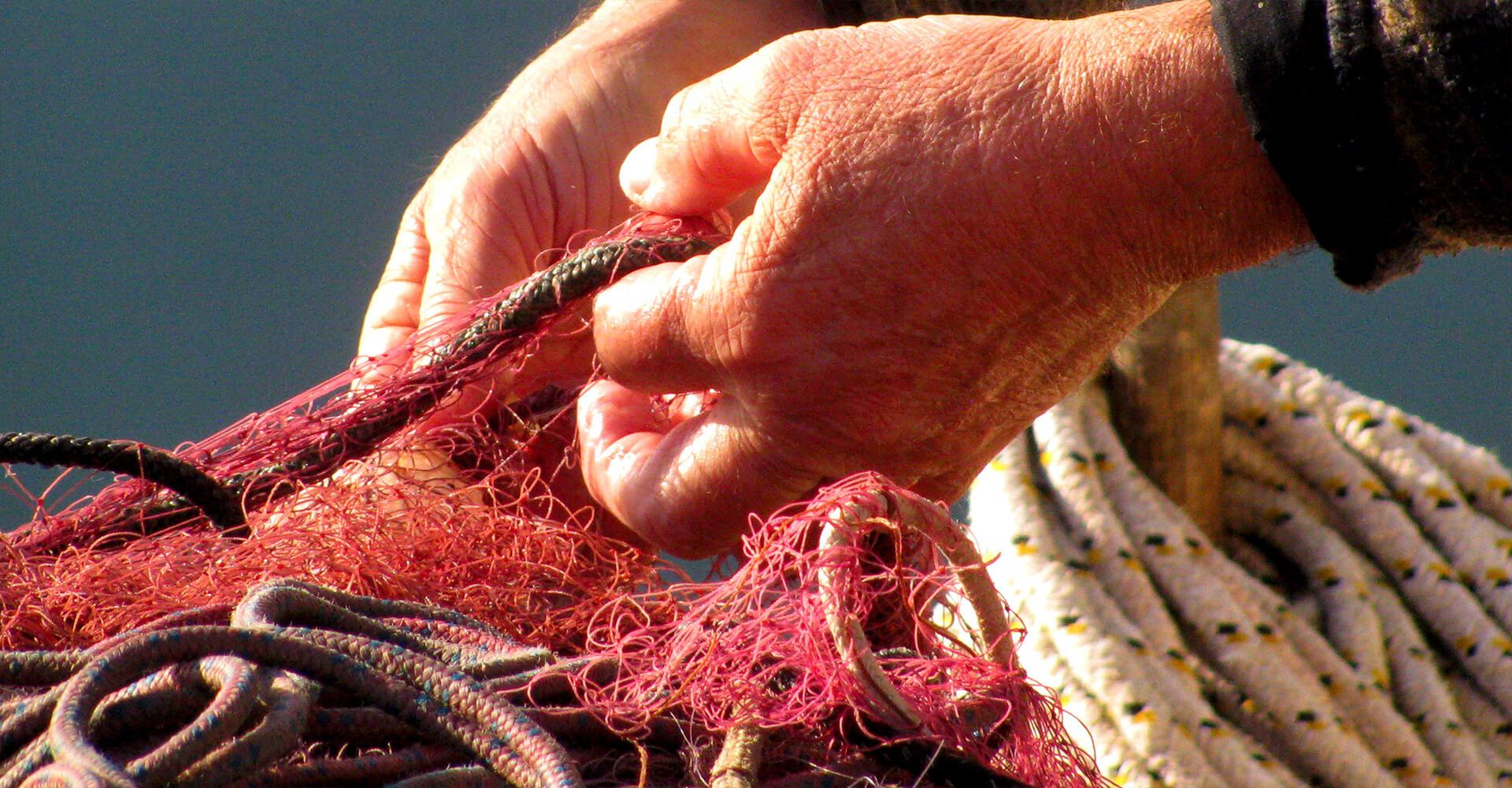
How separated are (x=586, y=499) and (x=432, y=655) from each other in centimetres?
38

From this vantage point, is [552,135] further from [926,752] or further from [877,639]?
[926,752]

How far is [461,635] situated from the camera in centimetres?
66

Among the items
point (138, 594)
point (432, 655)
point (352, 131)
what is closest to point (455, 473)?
point (138, 594)

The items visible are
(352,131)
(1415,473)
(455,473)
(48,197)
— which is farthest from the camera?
(352,131)

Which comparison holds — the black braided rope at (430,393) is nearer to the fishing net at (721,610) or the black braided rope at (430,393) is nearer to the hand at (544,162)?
the fishing net at (721,610)

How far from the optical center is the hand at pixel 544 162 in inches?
44.4

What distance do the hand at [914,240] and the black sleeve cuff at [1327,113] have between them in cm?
3

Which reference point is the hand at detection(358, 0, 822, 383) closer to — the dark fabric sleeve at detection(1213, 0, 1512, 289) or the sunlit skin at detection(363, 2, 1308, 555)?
the sunlit skin at detection(363, 2, 1308, 555)

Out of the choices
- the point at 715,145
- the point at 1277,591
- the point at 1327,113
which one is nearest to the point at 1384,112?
the point at 1327,113

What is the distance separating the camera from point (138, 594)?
769mm

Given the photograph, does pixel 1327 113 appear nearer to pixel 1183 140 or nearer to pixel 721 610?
pixel 1183 140

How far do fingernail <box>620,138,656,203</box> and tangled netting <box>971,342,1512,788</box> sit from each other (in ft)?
1.85

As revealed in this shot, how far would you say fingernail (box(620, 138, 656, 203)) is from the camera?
36.0 inches

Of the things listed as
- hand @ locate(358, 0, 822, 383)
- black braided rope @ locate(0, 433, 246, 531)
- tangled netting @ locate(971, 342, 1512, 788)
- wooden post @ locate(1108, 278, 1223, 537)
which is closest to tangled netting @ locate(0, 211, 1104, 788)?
black braided rope @ locate(0, 433, 246, 531)
